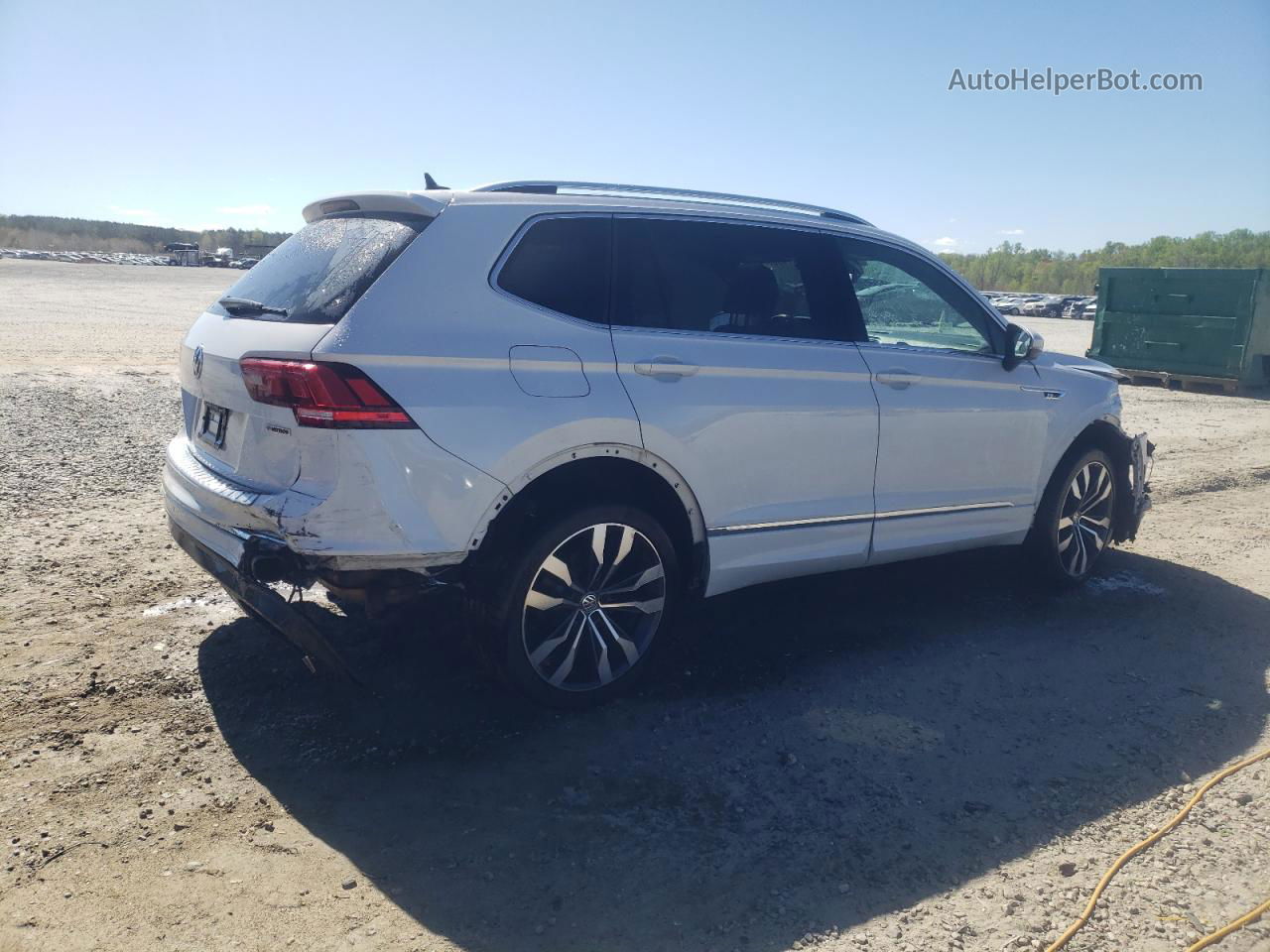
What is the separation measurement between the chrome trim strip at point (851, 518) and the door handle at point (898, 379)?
62 cm

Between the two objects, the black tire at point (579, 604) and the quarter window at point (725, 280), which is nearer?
the black tire at point (579, 604)

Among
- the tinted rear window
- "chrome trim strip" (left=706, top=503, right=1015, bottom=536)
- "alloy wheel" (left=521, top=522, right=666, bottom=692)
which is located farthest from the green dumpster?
"alloy wheel" (left=521, top=522, right=666, bottom=692)

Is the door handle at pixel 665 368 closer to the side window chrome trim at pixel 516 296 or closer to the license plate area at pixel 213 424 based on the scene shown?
the side window chrome trim at pixel 516 296

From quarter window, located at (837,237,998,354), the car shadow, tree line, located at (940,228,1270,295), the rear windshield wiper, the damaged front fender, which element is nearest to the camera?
the car shadow

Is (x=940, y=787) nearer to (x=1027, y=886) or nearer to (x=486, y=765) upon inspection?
(x=1027, y=886)

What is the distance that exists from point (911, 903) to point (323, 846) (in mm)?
1791

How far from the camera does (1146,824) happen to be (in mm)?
3320

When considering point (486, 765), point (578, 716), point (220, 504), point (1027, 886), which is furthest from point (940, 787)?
point (220, 504)

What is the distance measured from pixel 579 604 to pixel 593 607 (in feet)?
0.24

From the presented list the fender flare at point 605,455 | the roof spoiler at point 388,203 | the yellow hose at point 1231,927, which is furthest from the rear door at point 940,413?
the yellow hose at point 1231,927

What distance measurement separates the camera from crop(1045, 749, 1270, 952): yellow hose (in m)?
2.72

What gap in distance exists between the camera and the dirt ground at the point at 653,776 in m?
2.75

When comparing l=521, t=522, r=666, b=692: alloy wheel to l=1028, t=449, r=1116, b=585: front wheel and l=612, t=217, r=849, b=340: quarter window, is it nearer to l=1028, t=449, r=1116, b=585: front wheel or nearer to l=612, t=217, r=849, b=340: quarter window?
l=612, t=217, r=849, b=340: quarter window

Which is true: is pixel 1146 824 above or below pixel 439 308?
below
